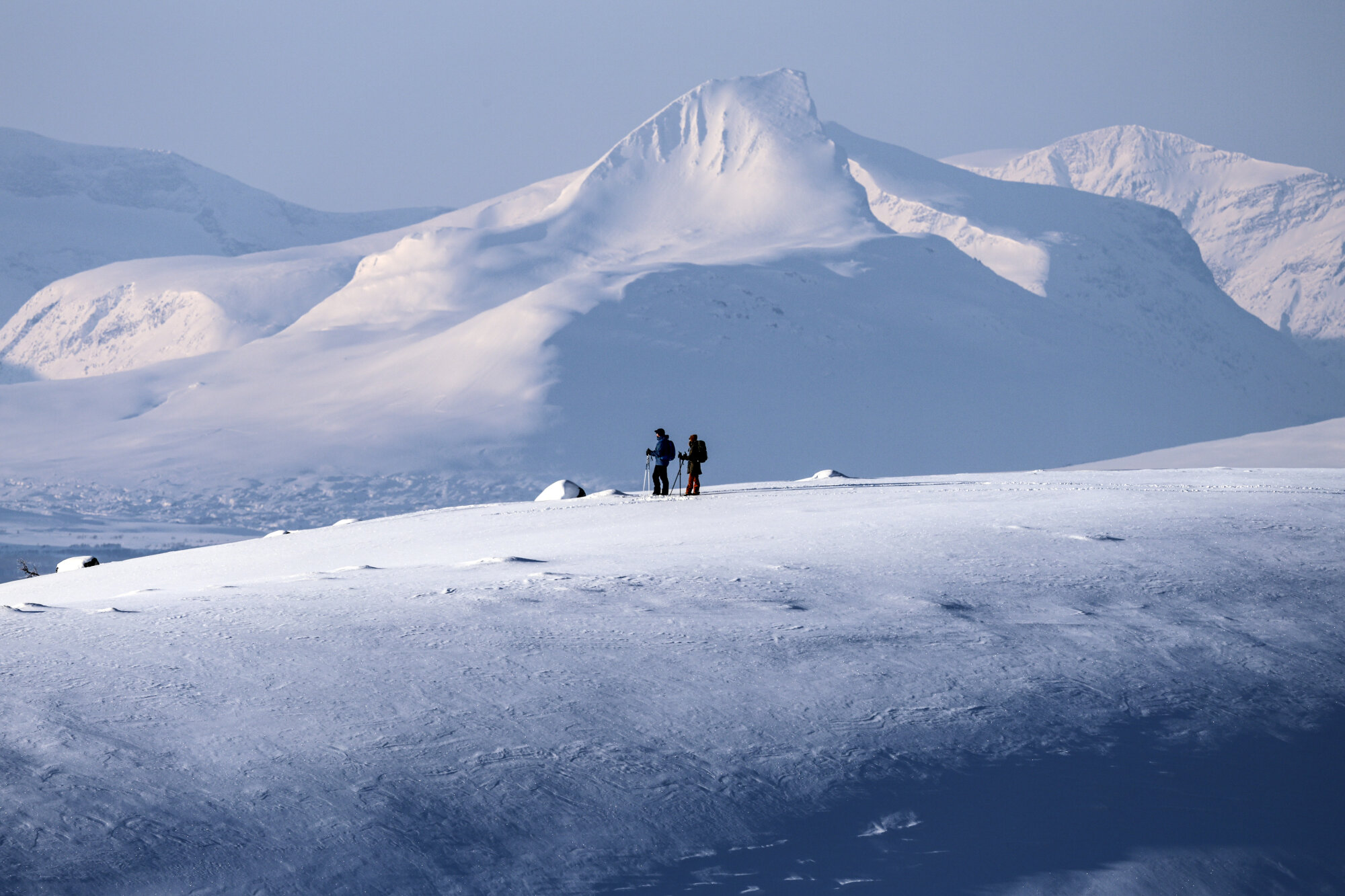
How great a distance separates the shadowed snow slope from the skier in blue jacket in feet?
280

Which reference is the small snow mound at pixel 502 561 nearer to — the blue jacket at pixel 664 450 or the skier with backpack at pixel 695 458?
the blue jacket at pixel 664 450

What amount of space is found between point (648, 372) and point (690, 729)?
389 ft

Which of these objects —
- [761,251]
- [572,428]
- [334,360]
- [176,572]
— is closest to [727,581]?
[176,572]

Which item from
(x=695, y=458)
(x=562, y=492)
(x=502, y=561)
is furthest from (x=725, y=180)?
(x=502, y=561)

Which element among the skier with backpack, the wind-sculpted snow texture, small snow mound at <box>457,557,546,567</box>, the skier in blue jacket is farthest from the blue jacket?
the wind-sculpted snow texture

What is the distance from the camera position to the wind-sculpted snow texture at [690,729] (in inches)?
Result: 290

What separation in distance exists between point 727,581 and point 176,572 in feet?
28.2

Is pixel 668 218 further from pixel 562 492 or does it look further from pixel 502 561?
pixel 502 561

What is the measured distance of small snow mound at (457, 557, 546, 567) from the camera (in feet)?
44.9

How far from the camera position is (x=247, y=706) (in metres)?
8.50

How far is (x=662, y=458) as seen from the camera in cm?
2070

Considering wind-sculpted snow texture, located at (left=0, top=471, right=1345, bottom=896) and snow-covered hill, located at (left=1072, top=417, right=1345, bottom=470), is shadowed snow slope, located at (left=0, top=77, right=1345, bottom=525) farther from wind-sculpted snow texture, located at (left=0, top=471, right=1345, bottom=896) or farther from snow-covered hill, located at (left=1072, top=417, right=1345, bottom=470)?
wind-sculpted snow texture, located at (left=0, top=471, right=1345, bottom=896)

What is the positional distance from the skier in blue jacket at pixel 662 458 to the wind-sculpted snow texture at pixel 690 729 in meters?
6.46

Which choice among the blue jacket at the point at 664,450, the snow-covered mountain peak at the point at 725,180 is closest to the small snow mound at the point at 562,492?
the blue jacket at the point at 664,450
